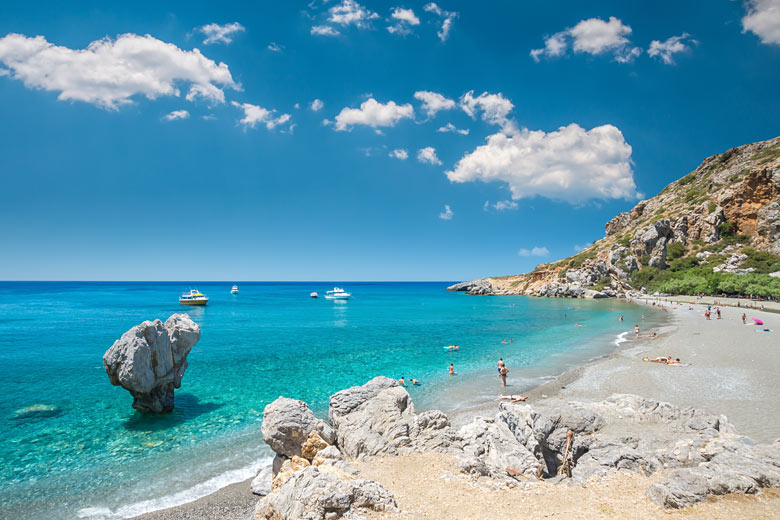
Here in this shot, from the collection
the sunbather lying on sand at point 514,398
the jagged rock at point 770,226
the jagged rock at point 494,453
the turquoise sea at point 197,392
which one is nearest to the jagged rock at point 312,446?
the turquoise sea at point 197,392

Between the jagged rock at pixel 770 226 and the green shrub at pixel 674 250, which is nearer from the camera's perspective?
the jagged rock at pixel 770 226

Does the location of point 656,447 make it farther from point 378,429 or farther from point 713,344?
point 713,344

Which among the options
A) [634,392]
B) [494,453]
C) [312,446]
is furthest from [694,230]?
[312,446]

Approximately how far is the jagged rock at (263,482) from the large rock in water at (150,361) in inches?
357

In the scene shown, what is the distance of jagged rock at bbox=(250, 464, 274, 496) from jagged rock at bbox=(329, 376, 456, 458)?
2.52m

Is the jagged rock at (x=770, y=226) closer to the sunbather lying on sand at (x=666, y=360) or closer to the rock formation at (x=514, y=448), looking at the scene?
the sunbather lying on sand at (x=666, y=360)

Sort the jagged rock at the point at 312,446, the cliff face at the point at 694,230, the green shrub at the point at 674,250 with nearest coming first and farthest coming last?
the jagged rock at the point at 312,446 < the cliff face at the point at 694,230 < the green shrub at the point at 674,250

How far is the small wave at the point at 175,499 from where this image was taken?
10.8 m

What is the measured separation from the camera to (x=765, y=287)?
6056 cm

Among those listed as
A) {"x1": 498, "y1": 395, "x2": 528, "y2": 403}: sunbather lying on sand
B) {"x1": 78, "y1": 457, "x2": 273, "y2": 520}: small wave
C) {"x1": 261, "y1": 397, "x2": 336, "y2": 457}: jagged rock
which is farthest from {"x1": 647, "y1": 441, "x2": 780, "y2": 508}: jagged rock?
{"x1": 78, "y1": 457, "x2": 273, "y2": 520}: small wave

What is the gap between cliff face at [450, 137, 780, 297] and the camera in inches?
3509

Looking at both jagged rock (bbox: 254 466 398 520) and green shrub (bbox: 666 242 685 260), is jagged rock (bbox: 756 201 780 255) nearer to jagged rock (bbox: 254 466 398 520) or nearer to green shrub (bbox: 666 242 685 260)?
green shrub (bbox: 666 242 685 260)

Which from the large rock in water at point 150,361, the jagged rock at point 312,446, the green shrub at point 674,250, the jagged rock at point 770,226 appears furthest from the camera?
the green shrub at point 674,250

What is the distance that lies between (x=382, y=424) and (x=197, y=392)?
51.3 ft
